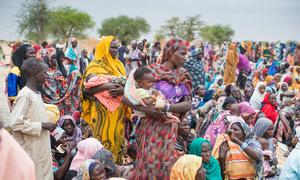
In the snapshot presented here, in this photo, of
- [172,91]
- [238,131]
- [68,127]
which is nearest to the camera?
[172,91]

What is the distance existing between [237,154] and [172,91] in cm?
109

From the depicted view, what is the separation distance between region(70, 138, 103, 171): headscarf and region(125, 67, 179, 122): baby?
622 millimetres

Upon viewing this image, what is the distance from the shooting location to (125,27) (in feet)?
223

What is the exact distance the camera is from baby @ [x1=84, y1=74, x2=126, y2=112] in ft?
17.6

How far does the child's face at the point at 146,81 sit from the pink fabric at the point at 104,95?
834 millimetres

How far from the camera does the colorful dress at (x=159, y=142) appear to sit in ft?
14.8

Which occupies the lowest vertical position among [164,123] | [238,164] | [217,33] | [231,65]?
[217,33]

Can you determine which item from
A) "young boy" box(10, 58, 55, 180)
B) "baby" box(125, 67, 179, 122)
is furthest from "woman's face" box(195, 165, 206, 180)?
"young boy" box(10, 58, 55, 180)

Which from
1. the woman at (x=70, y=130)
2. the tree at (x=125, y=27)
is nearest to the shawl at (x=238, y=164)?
the woman at (x=70, y=130)

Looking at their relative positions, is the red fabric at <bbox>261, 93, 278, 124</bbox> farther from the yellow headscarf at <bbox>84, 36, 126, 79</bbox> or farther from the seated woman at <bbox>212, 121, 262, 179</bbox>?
the yellow headscarf at <bbox>84, 36, 126, 79</bbox>

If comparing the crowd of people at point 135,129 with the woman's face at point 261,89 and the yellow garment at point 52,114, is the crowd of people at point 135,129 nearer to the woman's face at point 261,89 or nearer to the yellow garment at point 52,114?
the yellow garment at point 52,114

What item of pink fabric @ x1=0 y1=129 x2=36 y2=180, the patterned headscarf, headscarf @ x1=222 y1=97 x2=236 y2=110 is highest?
the patterned headscarf

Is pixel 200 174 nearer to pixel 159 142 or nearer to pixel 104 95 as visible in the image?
pixel 159 142

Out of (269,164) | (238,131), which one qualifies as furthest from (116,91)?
(269,164)
